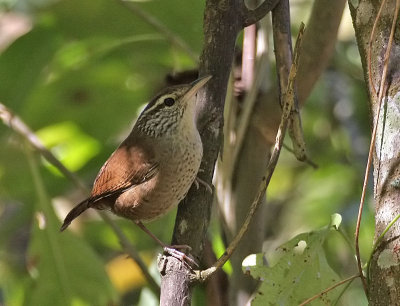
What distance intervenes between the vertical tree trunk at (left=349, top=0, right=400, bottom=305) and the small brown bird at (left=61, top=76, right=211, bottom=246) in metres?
0.66

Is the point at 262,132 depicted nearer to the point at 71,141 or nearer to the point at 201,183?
the point at 201,183

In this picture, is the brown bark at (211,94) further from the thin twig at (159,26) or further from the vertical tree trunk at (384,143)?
the thin twig at (159,26)

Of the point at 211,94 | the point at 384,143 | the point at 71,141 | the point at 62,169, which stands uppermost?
the point at 71,141

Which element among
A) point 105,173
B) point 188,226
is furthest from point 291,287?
point 105,173

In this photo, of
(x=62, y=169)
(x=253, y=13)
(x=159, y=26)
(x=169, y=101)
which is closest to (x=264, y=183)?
(x=253, y=13)

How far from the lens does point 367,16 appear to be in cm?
156

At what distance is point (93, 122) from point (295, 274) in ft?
5.19

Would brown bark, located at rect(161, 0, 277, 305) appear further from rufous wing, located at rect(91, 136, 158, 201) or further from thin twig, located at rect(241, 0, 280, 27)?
rufous wing, located at rect(91, 136, 158, 201)

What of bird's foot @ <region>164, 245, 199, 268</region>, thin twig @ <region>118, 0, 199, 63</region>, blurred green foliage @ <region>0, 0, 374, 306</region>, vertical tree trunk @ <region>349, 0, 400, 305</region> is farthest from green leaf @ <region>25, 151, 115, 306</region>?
vertical tree trunk @ <region>349, 0, 400, 305</region>

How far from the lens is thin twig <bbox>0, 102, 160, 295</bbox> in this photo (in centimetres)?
238

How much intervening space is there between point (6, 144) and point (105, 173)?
0.68 m

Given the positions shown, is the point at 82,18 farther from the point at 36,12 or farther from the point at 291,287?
the point at 291,287

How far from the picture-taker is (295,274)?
1.71 metres

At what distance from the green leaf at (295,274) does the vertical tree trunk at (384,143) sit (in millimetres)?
294
